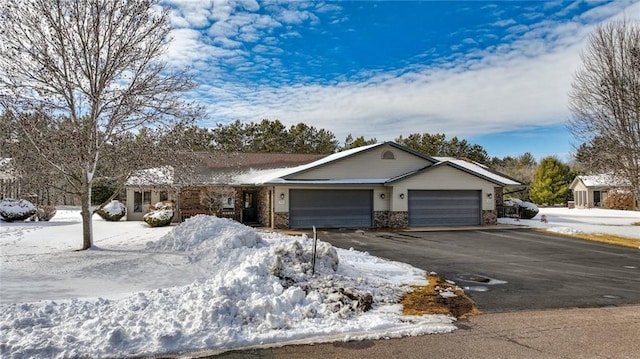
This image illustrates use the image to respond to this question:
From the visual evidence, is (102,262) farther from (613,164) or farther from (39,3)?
(613,164)

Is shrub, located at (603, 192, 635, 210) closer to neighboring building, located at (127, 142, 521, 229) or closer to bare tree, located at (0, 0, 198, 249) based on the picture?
neighboring building, located at (127, 142, 521, 229)

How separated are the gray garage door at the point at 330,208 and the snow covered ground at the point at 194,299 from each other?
10.4 metres

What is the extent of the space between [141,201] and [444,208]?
17.0 metres

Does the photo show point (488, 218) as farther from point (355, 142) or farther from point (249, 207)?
point (355, 142)

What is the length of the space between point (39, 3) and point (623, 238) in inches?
859

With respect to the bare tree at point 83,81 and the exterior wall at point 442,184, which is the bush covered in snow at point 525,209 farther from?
the bare tree at point 83,81

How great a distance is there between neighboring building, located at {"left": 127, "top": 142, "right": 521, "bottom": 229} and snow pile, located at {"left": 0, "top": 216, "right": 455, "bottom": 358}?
1253 cm

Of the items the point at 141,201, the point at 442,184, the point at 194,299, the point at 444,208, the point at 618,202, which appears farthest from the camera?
the point at 618,202

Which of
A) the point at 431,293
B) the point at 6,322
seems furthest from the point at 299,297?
the point at 6,322

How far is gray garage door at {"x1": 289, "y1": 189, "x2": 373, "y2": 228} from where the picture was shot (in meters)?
21.3

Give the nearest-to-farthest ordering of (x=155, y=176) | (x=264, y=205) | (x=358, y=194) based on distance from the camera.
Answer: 1. (x=155, y=176)
2. (x=358, y=194)
3. (x=264, y=205)

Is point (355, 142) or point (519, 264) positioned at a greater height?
point (355, 142)

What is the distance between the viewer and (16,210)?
19.9 m

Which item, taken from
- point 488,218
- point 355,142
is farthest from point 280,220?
point 355,142
